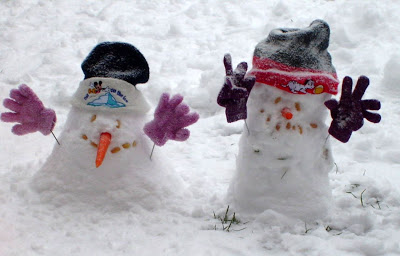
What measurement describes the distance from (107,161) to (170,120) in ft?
1.33

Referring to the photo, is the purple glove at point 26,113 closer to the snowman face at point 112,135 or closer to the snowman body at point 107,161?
the snowman body at point 107,161

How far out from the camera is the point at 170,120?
2.47m

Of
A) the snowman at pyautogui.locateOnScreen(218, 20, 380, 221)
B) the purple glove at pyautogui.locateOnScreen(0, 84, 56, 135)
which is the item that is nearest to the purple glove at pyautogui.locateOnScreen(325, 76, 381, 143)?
the snowman at pyautogui.locateOnScreen(218, 20, 380, 221)

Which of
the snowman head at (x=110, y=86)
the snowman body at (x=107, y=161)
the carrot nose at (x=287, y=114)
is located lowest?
the snowman body at (x=107, y=161)

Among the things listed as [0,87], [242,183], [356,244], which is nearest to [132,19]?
[0,87]

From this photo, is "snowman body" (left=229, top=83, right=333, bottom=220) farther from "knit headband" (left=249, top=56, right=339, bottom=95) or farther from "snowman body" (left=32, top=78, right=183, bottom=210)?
"snowman body" (left=32, top=78, right=183, bottom=210)

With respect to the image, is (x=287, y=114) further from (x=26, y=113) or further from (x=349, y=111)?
(x=26, y=113)

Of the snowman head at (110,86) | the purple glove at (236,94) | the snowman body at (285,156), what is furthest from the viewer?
the snowman head at (110,86)

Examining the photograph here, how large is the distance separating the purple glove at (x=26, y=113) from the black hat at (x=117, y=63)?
0.33 m

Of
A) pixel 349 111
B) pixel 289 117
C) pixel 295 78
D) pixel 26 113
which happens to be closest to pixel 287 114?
pixel 289 117

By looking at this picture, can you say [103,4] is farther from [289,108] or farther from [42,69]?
[289,108]

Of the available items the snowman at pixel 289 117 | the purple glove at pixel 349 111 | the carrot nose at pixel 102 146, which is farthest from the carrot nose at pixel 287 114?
the carrot nose at pixel 102 146

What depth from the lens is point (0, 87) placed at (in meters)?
4.36

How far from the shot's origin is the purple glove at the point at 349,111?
7.24ft
